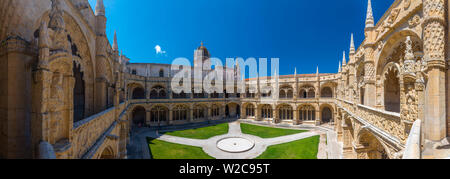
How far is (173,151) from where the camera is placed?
16.3 meters

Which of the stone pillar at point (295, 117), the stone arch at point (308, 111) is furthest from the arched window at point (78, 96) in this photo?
the stone arch at point (308, 111)

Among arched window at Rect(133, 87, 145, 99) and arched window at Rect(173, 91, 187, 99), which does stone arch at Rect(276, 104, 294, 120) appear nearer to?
arched window at Rect(173, 91, 187, 99)

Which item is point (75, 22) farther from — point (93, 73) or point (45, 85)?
point (45, 85)

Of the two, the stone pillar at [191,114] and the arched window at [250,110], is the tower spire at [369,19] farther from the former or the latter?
the stone pillar at [191,114]

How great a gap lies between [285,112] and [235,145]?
1677 cm

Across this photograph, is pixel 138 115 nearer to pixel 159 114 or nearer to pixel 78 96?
pixel 159 114

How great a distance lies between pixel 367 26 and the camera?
380 inches

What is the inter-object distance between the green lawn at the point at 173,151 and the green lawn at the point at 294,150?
6144 millimetres

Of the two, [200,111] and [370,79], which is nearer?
[370,79]

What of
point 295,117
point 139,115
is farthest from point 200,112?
point 295,117

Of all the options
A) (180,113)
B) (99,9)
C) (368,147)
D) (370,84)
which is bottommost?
(180,113)

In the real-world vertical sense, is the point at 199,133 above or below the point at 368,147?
below

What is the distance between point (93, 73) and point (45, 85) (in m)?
6.56
